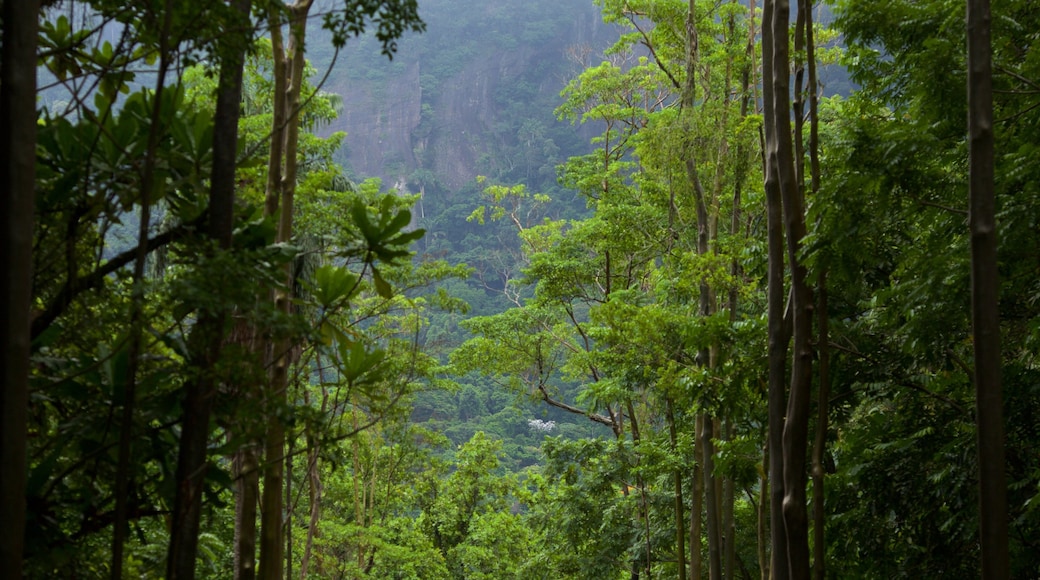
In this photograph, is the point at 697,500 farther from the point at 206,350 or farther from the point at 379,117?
the point at 379,117

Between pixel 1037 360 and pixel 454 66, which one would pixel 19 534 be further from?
pixel 454 66

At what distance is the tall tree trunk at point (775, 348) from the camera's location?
143 inches

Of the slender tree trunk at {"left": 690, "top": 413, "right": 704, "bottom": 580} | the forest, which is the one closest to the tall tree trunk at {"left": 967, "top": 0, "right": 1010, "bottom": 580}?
the forest

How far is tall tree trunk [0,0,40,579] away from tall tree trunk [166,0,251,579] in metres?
0.35

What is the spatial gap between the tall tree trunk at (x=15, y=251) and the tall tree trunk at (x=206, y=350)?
352mm

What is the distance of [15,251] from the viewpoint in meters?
1.68

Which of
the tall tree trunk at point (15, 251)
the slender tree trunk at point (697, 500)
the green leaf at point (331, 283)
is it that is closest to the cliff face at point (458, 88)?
the slender tree trunk at point (697, 500)

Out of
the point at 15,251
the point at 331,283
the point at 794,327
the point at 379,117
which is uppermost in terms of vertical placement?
the point at 379,117

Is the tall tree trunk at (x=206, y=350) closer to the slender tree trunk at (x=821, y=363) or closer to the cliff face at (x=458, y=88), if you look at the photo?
the slender tree trunk at (x=821, y=363)

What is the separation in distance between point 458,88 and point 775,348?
191 ft

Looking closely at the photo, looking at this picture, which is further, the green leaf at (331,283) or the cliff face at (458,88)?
the cliff face at (458,88)

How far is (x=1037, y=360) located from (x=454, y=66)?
193ft

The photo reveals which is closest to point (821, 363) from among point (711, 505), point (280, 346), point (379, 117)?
point (280, 346)

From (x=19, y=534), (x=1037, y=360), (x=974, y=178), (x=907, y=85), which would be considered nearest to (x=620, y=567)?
(x=1037, y=360)
